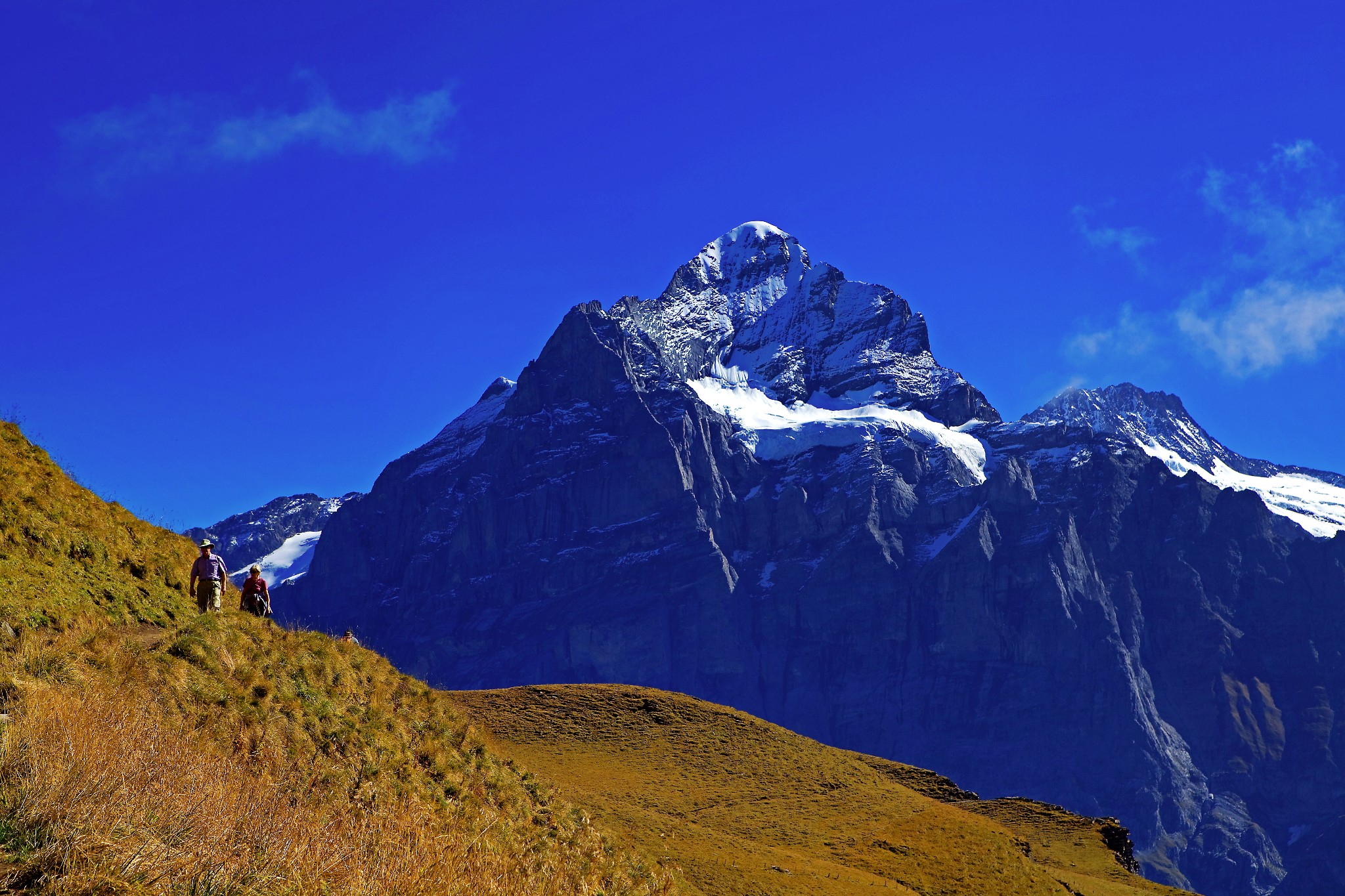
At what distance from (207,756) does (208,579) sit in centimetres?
1003

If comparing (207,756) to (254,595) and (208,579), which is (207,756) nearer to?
(208,579)

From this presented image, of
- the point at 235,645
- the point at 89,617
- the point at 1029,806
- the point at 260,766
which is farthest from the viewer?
the point at 1029,806

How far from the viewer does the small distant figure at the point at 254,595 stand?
2922 centimetres

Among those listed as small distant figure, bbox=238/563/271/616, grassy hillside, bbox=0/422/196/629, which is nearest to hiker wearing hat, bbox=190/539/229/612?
grassy hillside, bbox=0/422/196/629

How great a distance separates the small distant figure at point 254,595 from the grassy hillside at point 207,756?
3.85 ft

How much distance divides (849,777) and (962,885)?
1419cm

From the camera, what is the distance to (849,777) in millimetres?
59656

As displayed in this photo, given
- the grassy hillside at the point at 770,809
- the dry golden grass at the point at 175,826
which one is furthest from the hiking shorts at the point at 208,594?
the grassy hillside at the point at 770,809

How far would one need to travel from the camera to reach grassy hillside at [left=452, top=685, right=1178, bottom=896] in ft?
140

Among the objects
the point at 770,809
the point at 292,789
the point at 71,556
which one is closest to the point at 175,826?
the point at 292,789

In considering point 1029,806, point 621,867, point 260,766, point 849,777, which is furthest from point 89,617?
point 1029,806

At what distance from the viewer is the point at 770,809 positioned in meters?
52.4

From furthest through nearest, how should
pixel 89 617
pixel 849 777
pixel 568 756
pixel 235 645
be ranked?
1. pixel 849 777
2. pixel 568 756
3. pixel 235 645
4. pixel 89 617

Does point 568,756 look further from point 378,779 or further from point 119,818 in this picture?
point 119,818
